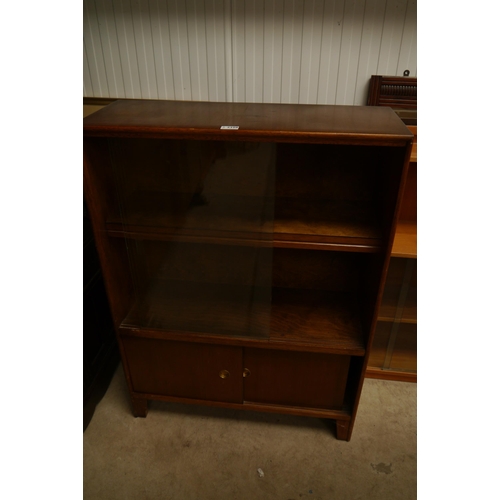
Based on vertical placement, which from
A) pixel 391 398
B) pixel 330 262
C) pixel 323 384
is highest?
pixel 330 262

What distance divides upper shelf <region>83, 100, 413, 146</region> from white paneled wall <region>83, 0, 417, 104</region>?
52 cm

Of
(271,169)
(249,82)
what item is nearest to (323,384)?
(271,169)

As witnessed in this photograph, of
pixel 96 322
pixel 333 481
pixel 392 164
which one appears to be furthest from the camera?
pixel 96 322

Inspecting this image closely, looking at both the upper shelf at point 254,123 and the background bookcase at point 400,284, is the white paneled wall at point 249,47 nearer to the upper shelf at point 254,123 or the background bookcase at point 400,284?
the background bookcase at point 400,284

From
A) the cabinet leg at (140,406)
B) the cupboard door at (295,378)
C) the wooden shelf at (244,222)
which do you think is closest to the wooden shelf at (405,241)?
the wooden shelf at (244,222)

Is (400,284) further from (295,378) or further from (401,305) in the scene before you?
(295,378)

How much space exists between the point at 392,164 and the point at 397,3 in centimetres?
84

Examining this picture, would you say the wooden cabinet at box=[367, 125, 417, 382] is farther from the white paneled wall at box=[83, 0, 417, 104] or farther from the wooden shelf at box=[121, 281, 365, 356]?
the white paneled wall at box=[83, 0, 417, 104]

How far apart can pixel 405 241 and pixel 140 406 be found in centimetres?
118

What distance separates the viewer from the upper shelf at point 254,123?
911 mm

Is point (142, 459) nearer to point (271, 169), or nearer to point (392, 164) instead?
point (271, 169)

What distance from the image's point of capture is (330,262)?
1.39 meters

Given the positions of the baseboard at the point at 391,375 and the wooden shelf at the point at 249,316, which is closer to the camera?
the wooden shelf at the point at 249,316

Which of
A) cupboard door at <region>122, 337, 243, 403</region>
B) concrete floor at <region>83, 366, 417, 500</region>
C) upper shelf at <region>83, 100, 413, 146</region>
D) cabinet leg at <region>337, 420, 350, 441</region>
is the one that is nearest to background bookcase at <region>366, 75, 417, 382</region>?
concrete floor at <region>83, 366, 417, 500</region>
